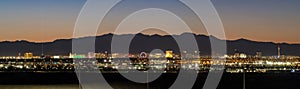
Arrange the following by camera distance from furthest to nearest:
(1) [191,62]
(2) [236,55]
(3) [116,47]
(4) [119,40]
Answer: (2) [236,55] → (1) [191,62] → (3) [116,47] → (4) [119,40]

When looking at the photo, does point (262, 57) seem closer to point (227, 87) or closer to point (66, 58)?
point (66, 58)

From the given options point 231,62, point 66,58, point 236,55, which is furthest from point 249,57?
point 66,58

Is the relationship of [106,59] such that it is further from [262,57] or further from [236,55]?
[262,57]

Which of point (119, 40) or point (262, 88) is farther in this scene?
point (262, 88)

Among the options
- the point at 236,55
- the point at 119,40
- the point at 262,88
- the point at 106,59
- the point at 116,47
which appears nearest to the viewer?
the point at 119,40

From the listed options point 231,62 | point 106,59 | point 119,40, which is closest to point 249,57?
point 231,62

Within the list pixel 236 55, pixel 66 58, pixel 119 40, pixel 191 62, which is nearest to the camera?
pixel 119 40

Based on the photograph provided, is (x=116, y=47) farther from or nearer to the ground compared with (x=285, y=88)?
farther from the ground

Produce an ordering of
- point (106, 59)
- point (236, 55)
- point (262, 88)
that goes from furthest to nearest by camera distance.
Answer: point (236, 55), point (106, 59), point (262, 88)

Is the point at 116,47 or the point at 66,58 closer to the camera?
the point at 116,47
